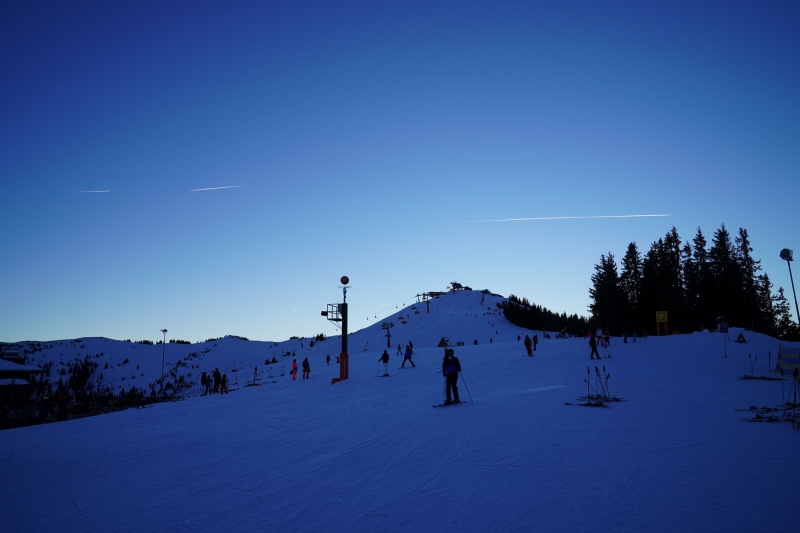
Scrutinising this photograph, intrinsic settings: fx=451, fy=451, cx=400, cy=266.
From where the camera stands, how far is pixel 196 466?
1050 centimetres

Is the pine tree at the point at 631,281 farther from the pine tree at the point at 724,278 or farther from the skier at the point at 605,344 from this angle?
the skier at the point at 605,344

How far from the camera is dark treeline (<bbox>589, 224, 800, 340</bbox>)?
2406 inches

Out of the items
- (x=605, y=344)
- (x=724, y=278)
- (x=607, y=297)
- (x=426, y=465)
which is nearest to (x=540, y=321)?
(x=607, y=297)

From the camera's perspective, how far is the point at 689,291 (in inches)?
2633

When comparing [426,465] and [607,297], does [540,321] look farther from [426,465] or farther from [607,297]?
[426,465]

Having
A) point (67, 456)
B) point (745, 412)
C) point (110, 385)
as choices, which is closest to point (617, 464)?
point (745, 412)

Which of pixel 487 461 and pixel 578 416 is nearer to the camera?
pixel 487 461

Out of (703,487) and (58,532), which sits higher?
(703,487)

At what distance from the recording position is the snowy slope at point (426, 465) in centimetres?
657

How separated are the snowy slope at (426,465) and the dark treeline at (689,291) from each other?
4875 centimetres

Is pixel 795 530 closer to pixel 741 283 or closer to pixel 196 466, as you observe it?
pixel 196 466

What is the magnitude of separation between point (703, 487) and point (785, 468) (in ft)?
6.30

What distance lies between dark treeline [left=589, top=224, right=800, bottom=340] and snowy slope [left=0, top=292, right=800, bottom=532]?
160 feet

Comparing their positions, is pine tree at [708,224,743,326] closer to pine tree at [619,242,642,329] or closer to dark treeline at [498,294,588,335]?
pine tree at [619,242,642,329]
